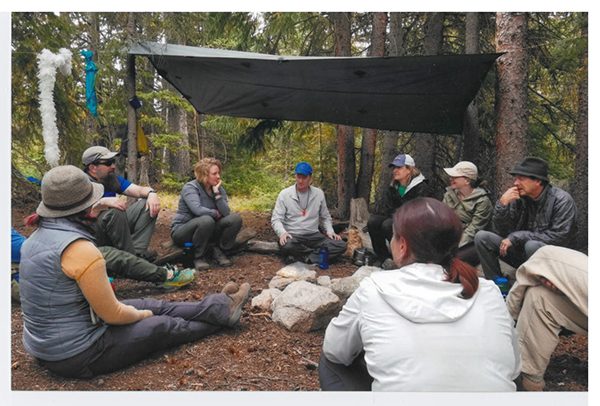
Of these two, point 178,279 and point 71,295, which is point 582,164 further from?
point 71,295

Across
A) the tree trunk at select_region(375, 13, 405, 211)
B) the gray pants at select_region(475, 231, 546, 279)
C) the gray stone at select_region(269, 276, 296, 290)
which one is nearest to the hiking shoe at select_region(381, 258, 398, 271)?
the gray pants at select_region(475, 231, 546, 279)

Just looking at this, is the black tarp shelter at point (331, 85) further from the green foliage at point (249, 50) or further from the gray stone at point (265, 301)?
the gray stone at point (265, 301)

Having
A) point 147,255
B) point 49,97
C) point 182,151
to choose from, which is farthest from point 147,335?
point 182,151

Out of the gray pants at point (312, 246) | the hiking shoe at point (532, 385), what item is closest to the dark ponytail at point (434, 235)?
the hiking shoe at point (532, 385)

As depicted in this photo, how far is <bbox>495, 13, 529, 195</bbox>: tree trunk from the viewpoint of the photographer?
3621 mm

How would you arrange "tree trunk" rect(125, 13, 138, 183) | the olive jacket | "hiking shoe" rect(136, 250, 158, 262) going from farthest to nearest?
"tree trunk" rect(125, 13, 138, 183)
"hiking shoe" rect(136, 250, 158, 262)
the olive jacket

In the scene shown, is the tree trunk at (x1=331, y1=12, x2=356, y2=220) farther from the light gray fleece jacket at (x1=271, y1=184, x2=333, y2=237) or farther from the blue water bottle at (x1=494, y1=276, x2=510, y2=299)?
the blue water bottle at (x1=494, y1=276, x2=510, y2=299)

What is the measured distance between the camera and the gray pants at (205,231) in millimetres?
3986

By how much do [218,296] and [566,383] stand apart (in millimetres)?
2101

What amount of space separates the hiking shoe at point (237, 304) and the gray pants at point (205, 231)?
135 cm

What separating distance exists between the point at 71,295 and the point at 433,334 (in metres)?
1.67

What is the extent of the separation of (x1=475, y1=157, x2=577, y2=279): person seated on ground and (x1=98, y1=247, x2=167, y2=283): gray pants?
2.76 meters

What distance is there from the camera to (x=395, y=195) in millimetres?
4168
